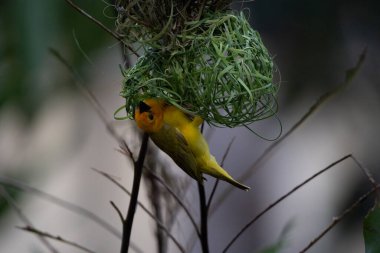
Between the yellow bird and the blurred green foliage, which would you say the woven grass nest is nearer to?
the yellow bird

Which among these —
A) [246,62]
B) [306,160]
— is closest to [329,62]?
[306,160]

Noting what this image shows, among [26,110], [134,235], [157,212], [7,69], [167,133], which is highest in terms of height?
[7,69]

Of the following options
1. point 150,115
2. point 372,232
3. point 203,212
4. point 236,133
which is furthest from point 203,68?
point 236,133

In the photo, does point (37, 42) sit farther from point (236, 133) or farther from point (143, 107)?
point (236, 133)

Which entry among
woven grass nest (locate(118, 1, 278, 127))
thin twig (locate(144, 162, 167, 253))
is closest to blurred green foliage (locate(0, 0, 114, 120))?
woven grass nest (locate(118, 1, 278, 127))

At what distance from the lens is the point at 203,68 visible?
3.41ft

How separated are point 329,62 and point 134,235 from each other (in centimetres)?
115

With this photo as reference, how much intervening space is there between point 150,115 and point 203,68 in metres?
0.11

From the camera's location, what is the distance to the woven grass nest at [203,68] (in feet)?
3.40

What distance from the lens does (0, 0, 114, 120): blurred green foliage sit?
50.8 inches

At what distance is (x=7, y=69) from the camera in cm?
162

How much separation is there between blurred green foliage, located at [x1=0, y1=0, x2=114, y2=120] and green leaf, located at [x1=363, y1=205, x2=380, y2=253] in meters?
0.59

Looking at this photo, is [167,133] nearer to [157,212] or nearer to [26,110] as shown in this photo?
[157,212]

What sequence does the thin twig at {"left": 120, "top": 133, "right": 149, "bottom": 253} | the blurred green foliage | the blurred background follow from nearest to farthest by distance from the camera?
the thin twig at {"left": 120, "top": 133, "right": 149, "bottom": 253}
the blurred green foliage
the blurred background
